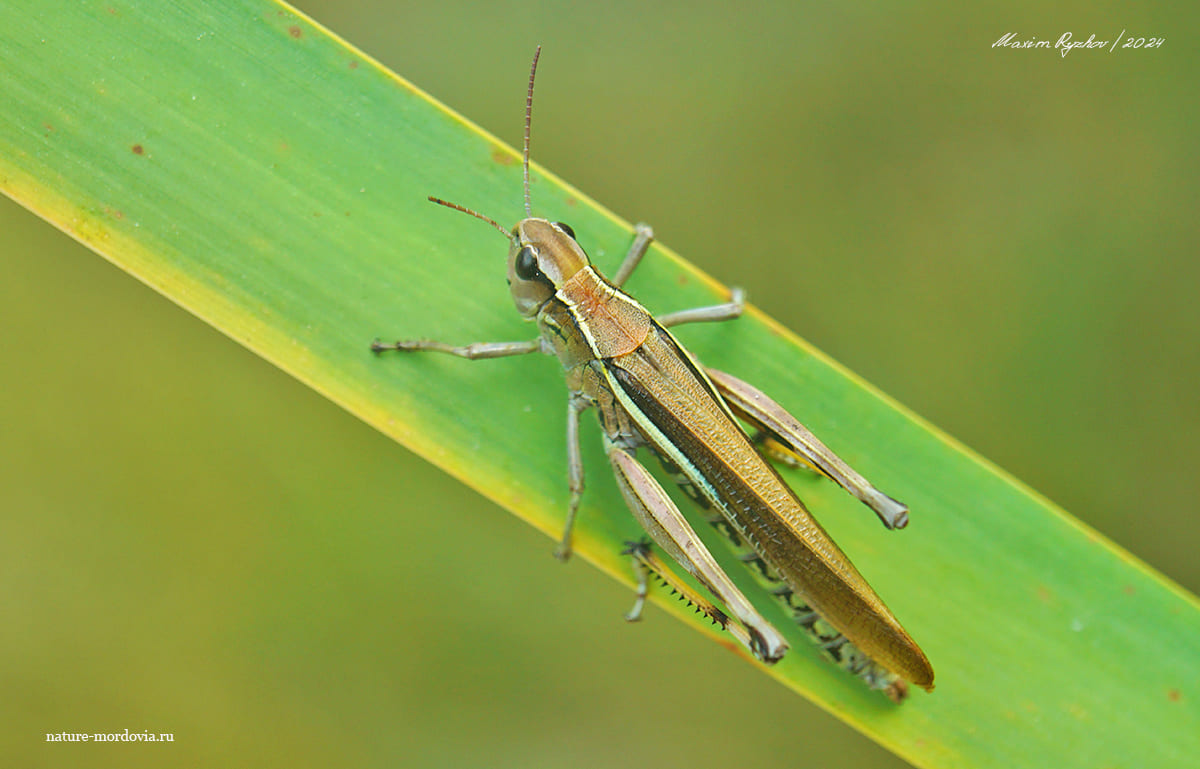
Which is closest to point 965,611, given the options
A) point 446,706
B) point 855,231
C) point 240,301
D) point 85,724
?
point 855,231

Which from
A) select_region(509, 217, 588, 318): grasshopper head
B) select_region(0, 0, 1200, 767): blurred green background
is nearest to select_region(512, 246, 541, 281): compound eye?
select_region(509, 217, 588, 318): grasshopper head

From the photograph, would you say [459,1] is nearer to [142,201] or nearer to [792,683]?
[142,201]

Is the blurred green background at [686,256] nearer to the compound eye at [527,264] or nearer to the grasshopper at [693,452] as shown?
the grasshopper at [693,452]

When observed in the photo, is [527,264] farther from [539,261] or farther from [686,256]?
[686,256]

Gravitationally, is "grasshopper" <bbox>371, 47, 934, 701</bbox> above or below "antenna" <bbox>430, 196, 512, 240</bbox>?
below

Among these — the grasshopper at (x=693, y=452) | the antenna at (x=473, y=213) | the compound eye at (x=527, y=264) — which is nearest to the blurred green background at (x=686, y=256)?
the grasshopper at (x=693, y=452)

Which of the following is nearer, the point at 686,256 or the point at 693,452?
the point at 693,452

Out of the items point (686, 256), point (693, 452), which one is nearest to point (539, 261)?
point (693, 452)

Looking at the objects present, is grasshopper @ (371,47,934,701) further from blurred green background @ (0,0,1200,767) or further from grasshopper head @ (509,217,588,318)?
blurred green background @ (0,0,1200,767)

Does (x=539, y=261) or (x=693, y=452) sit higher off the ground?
(x=539, y=261)
